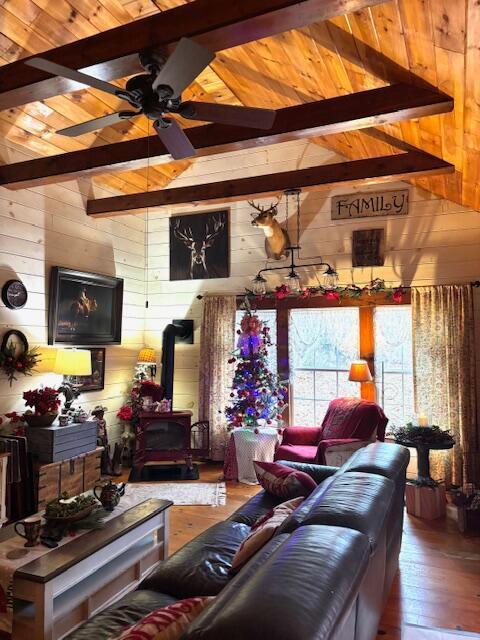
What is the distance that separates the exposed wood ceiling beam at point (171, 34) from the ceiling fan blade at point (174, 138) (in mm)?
316

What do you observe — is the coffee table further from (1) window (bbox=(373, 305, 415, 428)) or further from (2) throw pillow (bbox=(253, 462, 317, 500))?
(1) window (bbox=(373, 305, 415, 428))

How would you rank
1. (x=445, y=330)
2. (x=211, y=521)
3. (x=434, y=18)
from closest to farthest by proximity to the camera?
(x=434, y=18) → (x=211, y=521) → (x=445, y=330)

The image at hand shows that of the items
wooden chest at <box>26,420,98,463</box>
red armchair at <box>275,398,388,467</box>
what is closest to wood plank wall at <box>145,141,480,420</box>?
red armchair at <box>275,398,388,467</box>

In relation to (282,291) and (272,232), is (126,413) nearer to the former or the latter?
(282,291)

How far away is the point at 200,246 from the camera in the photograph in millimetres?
Result: 6430

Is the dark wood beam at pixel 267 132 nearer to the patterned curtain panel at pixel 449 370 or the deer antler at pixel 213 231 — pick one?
the deer antler at pixel 213 231

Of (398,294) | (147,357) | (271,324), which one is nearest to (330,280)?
Result: (398,294)

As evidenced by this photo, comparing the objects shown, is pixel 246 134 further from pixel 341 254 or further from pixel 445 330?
pixel 445 330

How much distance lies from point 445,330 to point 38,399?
14.1 feet

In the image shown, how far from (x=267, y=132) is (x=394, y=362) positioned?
3169 mm

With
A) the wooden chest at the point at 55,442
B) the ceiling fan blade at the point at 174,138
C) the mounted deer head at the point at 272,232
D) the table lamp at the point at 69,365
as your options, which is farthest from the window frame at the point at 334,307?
the ceiling fan blade at the point at 174,138

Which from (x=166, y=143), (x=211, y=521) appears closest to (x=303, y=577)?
(x=166, y=143)

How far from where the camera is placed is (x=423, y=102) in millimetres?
2938

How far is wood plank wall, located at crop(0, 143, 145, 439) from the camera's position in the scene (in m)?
4.58
